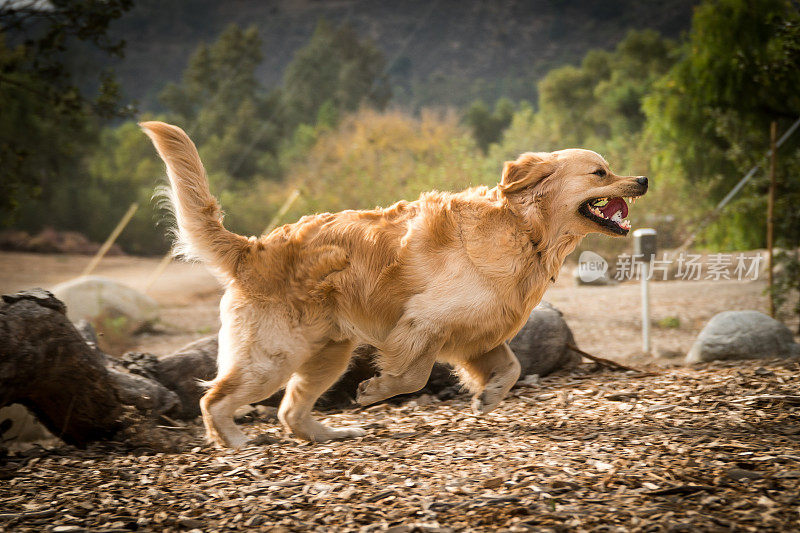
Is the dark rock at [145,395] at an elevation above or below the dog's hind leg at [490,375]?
below

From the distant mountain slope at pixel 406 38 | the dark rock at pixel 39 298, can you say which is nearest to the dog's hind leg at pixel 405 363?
the dark rock at pixel 39 298

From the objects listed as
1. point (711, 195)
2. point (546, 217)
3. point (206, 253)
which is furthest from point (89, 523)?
point (711, 195)

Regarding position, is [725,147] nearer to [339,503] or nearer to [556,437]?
[556,437]

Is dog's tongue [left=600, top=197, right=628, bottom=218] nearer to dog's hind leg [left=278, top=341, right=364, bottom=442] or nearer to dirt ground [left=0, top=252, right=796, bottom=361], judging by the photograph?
dog's hind leg [left=278, top=341, right=364, bottom=442]

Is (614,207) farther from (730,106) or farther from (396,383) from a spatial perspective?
(730,106)

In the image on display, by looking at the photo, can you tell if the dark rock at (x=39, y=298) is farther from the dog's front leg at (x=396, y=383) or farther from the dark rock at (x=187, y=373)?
the dog's front leg at (x=396, y=383)

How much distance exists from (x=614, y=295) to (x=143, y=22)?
3573 cm

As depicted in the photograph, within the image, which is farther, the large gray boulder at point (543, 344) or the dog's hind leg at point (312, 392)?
the large gray boulder at point (543, 344)

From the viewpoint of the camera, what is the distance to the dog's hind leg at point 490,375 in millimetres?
4000

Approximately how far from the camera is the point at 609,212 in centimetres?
416

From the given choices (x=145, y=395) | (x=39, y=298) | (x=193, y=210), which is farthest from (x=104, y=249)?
(x=193, y=210)

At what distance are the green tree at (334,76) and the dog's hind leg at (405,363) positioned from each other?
31.8 meters

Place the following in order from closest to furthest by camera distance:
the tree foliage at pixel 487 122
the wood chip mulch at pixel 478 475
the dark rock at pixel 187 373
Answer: the wood chip mulch at pixel 478 475
the dark rock at pixel 187 373
the tree foliage at pixel 487 122

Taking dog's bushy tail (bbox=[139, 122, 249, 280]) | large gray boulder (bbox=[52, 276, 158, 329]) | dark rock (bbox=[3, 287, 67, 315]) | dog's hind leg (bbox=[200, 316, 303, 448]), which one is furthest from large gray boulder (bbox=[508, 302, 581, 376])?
large gray boulder (bbox=[52, 276, 158, 329])
